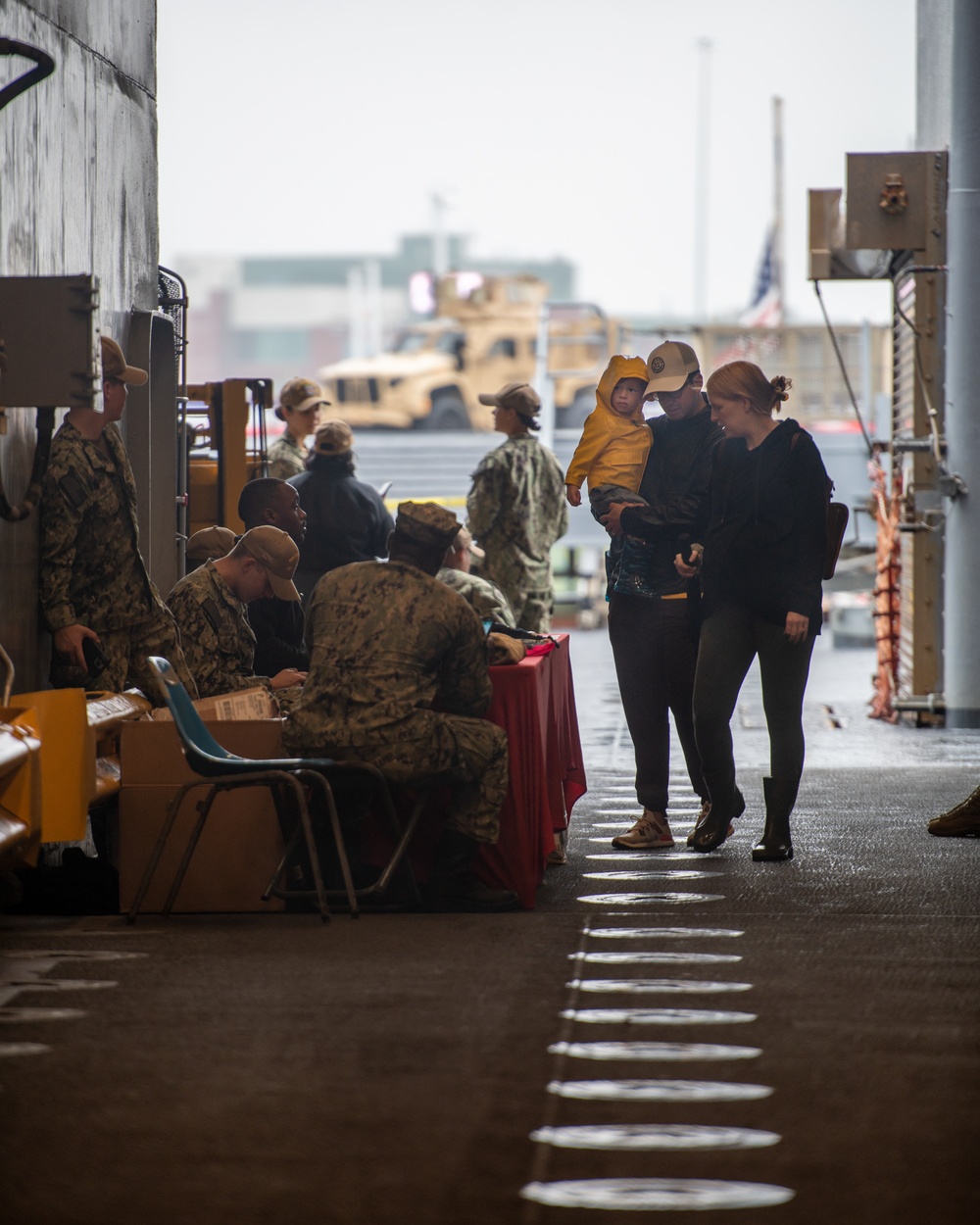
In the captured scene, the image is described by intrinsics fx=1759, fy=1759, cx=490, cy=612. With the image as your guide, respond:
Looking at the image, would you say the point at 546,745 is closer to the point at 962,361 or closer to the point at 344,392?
the point at 962,361

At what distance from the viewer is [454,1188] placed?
3014 millimetres

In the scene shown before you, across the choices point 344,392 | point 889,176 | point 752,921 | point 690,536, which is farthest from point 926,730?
point 344,392

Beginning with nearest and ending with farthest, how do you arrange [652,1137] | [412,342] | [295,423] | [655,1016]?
[652,1137]
[655,1016]
[295,423]
[412,342]

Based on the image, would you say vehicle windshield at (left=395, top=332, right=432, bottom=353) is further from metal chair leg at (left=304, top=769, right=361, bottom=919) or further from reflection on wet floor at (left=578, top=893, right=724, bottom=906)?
metal chair leg at (left=304, top=769, right=361, bottom=919)

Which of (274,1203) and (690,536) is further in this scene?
(690,536)

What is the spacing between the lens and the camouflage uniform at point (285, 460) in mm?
9750

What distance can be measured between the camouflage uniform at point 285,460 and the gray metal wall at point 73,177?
1.64 m

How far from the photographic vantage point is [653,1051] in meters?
3.86

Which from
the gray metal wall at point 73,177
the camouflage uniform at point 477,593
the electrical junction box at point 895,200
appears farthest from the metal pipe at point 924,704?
the gray metal wall at point 73,177

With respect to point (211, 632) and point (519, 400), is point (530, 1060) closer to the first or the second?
point (211, 632)

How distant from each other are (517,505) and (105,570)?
4.04 m

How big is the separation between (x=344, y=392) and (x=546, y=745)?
858 inches

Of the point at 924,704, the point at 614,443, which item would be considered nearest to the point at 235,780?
the point at 614,443

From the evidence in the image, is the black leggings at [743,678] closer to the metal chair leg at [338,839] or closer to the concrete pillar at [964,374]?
the metal chair leg at [338,839]
